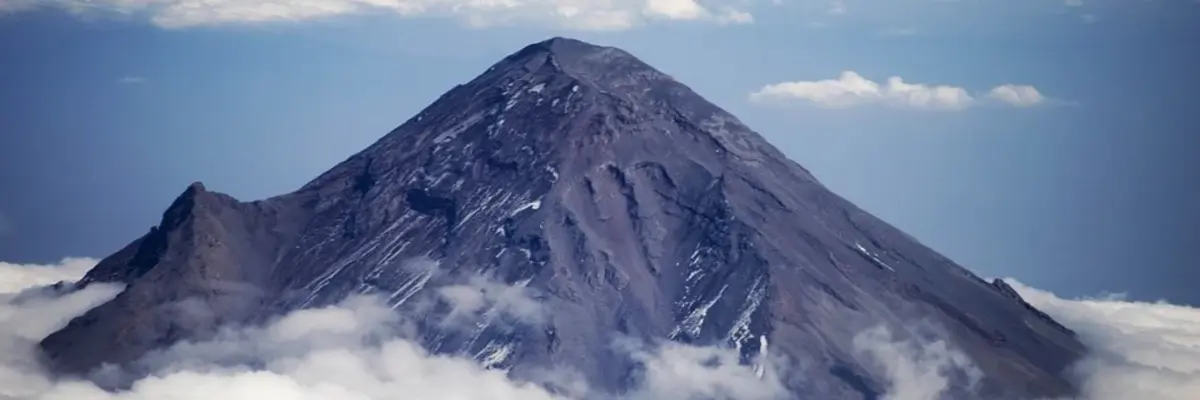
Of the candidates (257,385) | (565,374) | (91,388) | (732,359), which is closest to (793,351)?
(732,359)

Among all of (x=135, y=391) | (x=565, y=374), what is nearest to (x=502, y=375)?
(x=565, y=374)

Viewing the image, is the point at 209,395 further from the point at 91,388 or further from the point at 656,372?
the point at 656,372

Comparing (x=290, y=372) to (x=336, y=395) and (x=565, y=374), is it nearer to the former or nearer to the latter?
(x=336, y=395)

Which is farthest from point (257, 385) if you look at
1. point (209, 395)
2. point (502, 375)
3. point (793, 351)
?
point (793, 351)

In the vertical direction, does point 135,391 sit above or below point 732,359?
below

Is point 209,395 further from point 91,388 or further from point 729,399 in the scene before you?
point 729,399

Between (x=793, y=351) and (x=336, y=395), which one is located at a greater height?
(x=793, y=351)

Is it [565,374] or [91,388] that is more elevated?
[565,374]

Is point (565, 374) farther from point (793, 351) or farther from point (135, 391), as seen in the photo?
point (135, 391)
